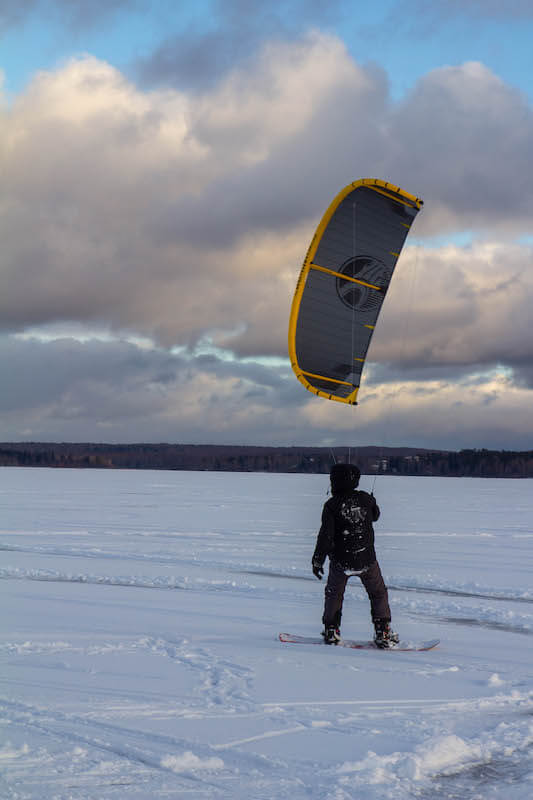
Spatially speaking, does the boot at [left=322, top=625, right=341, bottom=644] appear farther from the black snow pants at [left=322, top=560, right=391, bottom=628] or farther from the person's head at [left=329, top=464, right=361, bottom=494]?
the person's head at [left=329, top=464, right=361, bottom=494]

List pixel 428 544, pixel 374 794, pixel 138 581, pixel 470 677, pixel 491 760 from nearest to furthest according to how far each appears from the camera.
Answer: pixel 374 794 < pixel 491 760 < pixel 470 677 < pixel 138 581 < pixel 428 544

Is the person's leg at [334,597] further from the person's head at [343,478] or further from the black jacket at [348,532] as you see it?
the person's head at [343,478]

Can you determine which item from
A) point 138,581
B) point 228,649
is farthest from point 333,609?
point 138,581

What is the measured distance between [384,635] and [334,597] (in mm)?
551

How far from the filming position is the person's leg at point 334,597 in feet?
23.5

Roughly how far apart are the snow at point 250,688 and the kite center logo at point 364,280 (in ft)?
13.1

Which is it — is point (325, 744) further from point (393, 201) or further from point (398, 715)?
point (393, 201)

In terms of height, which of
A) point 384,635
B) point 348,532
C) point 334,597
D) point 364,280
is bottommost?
point 384,635

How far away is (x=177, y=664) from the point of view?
6.14m

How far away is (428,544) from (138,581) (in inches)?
315

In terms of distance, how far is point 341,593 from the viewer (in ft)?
23.8

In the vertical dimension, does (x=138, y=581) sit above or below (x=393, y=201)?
below

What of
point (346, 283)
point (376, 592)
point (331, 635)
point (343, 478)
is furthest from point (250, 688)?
point (346, 283)

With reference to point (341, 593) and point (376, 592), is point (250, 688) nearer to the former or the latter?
point (341, 593)
